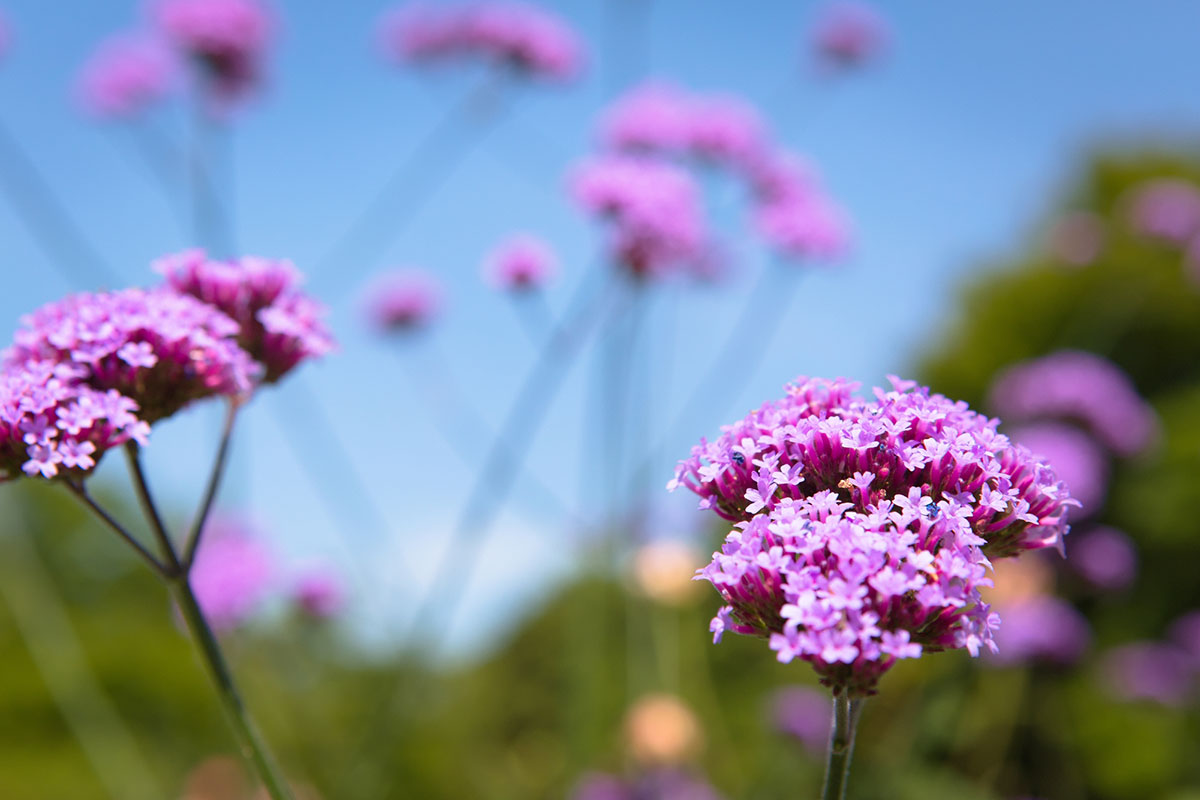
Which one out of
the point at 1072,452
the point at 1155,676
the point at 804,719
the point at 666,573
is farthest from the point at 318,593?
the point at 1155,676

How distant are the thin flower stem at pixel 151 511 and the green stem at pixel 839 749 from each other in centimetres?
109

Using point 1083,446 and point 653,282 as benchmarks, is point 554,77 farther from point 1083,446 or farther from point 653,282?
point 1083,446

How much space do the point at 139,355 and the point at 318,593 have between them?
2.87 metres

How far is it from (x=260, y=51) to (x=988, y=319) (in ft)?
31.5

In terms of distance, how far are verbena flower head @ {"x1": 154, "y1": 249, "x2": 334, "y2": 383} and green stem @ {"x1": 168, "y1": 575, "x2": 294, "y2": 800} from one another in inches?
22.1

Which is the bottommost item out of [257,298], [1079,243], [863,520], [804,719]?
[863,520]

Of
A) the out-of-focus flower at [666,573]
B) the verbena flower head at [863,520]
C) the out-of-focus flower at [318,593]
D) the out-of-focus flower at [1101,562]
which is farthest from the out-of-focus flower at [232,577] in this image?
the out-of-focus flower at [1101,562]

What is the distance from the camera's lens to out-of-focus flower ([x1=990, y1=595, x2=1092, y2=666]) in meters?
4.64

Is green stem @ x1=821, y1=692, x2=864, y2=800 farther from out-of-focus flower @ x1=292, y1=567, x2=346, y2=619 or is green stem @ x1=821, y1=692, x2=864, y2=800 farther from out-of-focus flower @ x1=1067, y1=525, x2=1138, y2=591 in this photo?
out-of-focus flower @ x1=1067, y1=525, x2=1138, y2=591

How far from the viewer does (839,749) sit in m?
1.24

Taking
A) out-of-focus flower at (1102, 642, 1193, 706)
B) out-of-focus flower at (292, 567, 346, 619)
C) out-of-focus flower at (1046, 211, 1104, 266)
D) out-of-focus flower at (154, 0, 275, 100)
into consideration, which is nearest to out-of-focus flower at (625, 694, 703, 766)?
out-of-focus flower at (292, 567, 346, 619)

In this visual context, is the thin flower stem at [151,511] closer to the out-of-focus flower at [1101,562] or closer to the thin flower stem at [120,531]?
the thin flower stem at [120,531]

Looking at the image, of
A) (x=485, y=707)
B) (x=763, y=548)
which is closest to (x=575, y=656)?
(x=763, y=548)

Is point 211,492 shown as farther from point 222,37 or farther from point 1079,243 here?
point 1079,243
